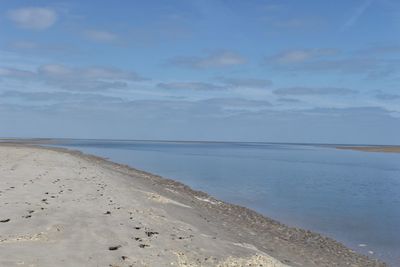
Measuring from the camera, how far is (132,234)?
1251 centimetres

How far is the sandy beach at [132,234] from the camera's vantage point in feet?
34.0

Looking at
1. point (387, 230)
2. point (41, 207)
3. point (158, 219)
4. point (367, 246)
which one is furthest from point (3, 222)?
point (387, 230)

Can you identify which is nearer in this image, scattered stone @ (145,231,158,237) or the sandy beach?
the sandy beach

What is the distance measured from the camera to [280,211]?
26500mm

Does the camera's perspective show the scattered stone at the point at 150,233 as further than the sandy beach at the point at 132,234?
Yes

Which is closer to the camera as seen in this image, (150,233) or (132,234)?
(132,234)

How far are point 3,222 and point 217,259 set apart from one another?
5730mm

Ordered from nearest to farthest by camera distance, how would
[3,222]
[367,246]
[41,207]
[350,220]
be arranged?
[3,222] < [41,207] < [367,246] < [350,220]

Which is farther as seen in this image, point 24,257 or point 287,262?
point 287,262

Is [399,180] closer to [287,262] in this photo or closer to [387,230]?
[387,230]

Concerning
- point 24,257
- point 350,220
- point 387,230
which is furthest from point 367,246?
point 24,257

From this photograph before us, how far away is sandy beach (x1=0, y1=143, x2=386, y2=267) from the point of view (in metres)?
10.4

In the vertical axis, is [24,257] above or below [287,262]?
above

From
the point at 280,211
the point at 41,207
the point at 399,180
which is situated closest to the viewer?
the point at 41,207
